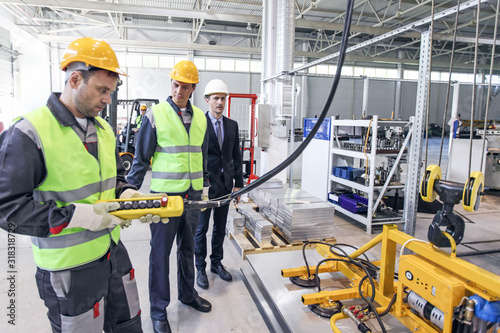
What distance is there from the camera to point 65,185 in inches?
54.7

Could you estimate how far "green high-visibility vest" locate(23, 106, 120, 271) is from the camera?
1349 mm

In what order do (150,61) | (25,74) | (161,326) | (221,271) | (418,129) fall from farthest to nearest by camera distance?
(150,61) → (25,74) → (221,271) → (418,129) → (161,326)

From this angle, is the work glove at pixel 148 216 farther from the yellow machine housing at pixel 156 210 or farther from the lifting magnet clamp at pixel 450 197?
the lifting magnet clamp at pixel 450 197

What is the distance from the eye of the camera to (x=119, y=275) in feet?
5.63

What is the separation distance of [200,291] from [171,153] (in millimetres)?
1482

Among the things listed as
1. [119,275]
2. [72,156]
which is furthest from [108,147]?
[119,275]

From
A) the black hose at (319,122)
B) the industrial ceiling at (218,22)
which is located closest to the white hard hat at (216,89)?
the black hose at (319,122)

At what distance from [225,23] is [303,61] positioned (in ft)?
16.4

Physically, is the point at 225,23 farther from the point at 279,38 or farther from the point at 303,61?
the point at 279,38

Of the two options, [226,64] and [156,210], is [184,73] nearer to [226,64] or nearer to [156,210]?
[156,210]

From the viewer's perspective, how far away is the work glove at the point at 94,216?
133 cm

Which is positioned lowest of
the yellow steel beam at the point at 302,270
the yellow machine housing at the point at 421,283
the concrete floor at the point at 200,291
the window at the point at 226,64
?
the concrete floor at the point at 200,291

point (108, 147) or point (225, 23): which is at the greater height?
point (225, 23)

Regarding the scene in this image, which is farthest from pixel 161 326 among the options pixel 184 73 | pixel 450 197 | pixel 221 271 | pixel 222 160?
pixel 450 197
